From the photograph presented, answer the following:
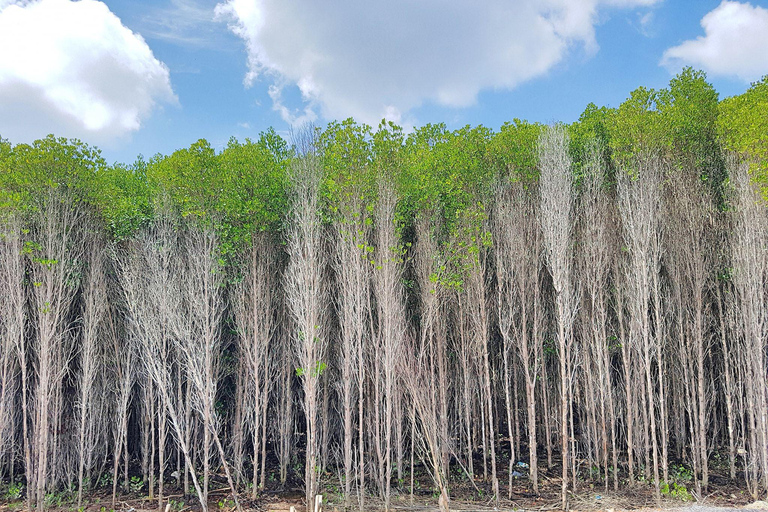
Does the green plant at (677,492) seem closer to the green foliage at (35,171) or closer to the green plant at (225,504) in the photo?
the green plant at (225,504)

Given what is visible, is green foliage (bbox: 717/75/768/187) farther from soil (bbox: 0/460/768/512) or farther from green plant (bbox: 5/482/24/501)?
green plant (bbox: 5/482/24/501)

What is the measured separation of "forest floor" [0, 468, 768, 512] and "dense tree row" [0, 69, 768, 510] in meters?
0.36

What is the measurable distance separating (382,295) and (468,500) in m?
6.50

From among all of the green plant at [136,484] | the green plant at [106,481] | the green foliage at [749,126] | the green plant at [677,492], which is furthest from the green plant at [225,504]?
the green foliage at [749,126]

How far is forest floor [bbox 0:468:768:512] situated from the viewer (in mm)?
12812

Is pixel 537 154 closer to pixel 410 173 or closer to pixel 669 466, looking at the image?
pixel 410 173

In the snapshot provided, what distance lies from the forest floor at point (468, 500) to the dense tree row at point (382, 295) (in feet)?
1.17

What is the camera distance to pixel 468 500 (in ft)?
44.1

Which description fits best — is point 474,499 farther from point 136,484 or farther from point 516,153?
point 516,153

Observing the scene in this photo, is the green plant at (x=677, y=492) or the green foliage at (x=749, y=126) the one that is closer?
the green plant at (x=677, y=492)

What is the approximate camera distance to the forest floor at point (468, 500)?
12.8 m

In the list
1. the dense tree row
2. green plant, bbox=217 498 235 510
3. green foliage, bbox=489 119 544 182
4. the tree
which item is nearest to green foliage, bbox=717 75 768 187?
the dense tree row

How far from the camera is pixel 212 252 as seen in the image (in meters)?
13.9

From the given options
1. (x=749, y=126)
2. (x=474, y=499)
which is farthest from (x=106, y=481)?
(x=749, y=126)
